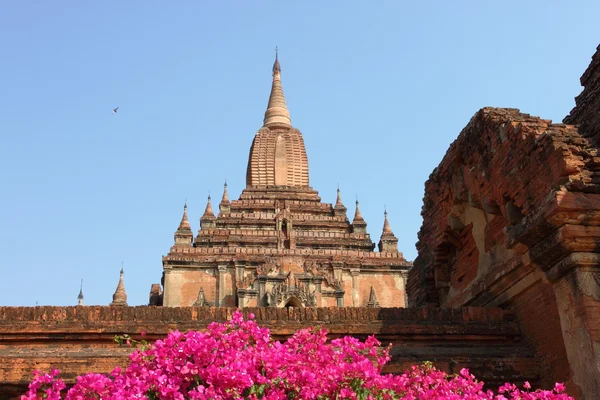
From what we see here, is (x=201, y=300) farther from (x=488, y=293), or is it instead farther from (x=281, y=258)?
(x=488, y=293)

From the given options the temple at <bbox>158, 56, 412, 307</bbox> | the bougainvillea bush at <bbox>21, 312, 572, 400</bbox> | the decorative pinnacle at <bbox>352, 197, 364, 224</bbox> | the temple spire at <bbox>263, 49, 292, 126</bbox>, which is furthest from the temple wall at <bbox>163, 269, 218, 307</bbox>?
the bougainvillea bush at <bbox>21, 312, 572, 400</bbox>

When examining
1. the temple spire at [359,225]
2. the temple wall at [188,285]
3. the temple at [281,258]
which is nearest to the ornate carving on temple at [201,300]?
the temple at [281,258]

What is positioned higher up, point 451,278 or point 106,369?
point 451,278

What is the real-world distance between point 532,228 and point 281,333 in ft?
9.44

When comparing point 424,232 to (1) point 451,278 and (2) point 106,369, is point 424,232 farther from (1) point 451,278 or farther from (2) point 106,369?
(2) point 106,369

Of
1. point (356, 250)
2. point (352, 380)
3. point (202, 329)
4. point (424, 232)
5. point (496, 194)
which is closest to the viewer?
point (352, 380)

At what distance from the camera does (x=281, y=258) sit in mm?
35406

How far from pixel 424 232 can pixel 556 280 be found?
4044 mm

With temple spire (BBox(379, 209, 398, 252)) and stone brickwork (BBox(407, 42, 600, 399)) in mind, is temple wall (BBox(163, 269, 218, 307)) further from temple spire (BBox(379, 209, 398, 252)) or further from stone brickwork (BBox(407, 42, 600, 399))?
stone brickwork (BBox(407, 42, 600, 399))

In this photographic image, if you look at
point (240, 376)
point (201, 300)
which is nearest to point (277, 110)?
point (201, 300)

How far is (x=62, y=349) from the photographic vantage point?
7.11m

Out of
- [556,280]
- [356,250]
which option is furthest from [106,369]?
[356,250]

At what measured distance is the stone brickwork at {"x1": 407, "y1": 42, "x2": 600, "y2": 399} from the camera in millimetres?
6574

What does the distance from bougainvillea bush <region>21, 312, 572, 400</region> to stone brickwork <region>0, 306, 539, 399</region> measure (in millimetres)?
1825
